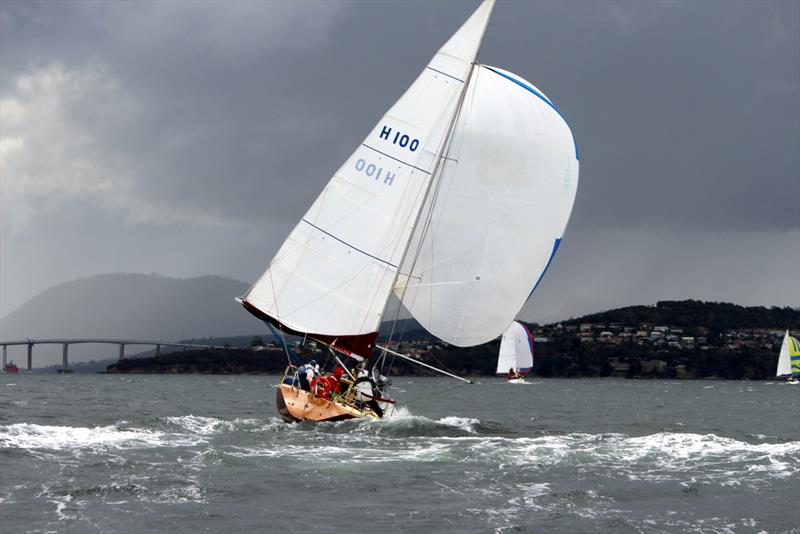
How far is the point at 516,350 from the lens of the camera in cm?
10069

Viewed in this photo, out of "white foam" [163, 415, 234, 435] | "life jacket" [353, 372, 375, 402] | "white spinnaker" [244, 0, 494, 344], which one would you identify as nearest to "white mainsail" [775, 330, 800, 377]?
"white foam" [163, 415, 234, 435]

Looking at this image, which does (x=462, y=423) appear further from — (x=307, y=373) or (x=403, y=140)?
(x=403, y=140)

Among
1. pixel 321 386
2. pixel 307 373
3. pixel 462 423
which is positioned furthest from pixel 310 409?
pixel 462 423

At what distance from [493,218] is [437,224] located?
1385mm

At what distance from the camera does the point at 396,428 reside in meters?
25.2

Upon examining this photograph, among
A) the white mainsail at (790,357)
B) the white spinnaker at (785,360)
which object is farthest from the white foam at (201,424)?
the white spinnaker at (785,360)

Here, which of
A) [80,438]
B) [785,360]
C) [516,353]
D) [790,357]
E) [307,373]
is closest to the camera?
[80,438]

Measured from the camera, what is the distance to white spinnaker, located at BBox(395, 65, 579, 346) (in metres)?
26.1

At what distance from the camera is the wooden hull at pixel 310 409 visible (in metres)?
25.5

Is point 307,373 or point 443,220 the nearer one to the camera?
point 307,373

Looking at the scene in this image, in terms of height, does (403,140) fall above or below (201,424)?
above

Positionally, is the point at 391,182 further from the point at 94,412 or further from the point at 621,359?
the point at 621,359

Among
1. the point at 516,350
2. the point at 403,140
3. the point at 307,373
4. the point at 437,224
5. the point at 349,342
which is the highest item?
the point at 403,140

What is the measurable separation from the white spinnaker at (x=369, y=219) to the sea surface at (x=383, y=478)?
2.97 metres
